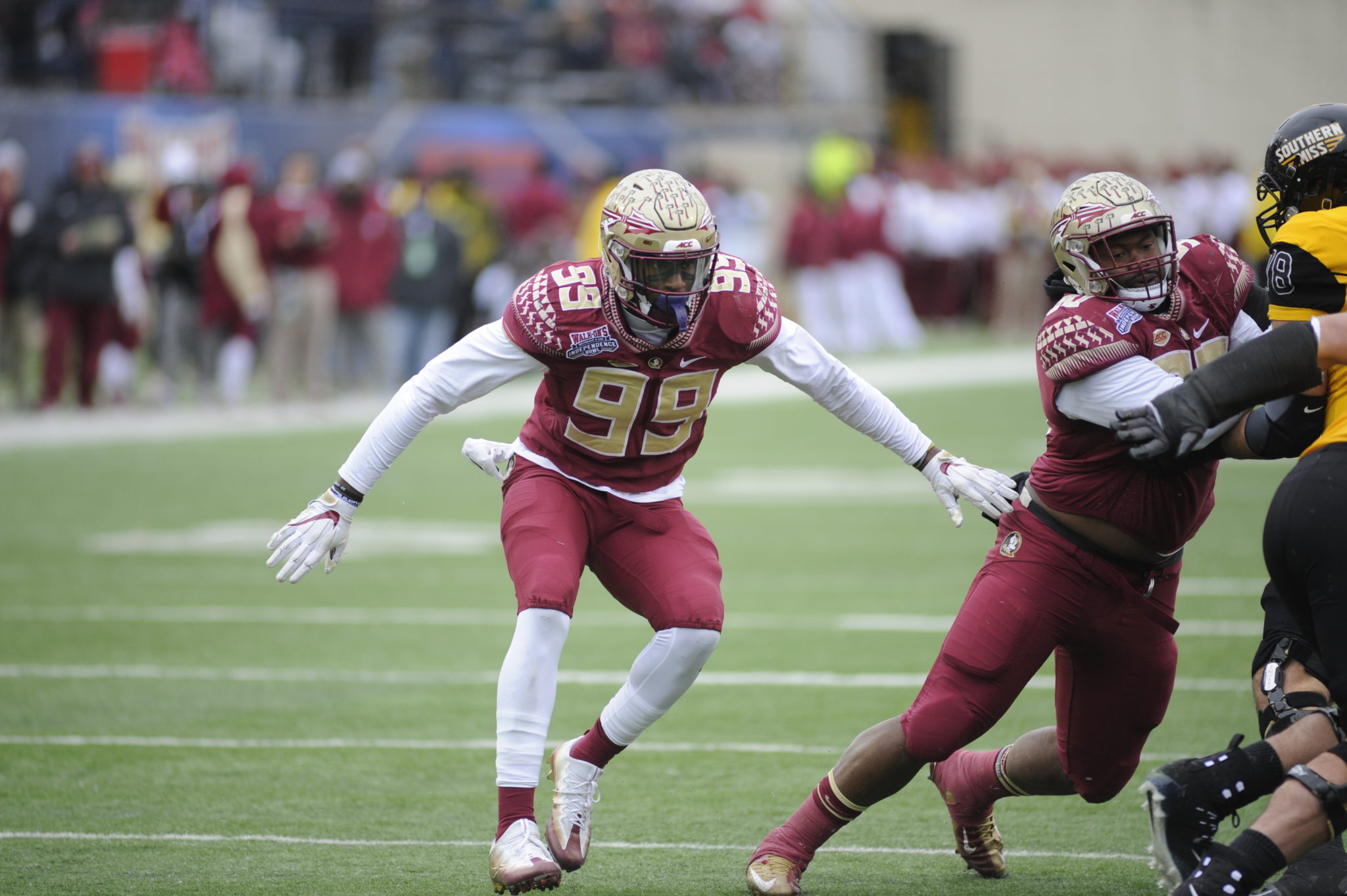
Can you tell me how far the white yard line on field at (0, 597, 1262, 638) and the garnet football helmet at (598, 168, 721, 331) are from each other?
3713 mm

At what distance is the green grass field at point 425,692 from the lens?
476cm

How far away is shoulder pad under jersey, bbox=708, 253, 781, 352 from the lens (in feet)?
15.1

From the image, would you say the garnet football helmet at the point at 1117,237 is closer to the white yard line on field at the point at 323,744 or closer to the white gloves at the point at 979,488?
the white gloves at the point at 979,488

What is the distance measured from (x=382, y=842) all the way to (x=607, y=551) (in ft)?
3.57

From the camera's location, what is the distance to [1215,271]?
14.1 feet

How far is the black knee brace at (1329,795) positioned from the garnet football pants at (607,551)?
1569 millimetres

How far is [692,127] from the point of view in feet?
85.9

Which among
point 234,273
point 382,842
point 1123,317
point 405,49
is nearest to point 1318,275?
point 1123,317

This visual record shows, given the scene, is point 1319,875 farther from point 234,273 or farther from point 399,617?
point 234,273

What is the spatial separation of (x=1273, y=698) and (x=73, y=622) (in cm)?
594

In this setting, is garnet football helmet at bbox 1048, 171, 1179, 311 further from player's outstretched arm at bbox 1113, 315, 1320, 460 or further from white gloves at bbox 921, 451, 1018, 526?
white gloves at bbox 921, 451, 1018, 526

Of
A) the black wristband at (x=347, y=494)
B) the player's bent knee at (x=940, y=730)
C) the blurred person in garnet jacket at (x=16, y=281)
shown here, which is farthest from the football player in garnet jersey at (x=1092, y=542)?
the blurred person in garnet jacket at (x=16, y=281)

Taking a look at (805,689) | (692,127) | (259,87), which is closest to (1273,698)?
(805,689)

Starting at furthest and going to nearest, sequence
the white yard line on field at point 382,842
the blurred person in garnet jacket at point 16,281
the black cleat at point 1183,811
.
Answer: the blurred person in garnet jacket at point 16,281
the white yard line on field at point 382,842
the black cleat at point 1183,811
